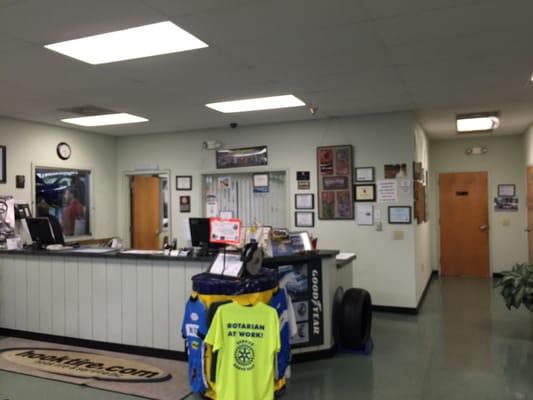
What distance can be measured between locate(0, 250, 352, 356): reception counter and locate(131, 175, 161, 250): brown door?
289 cm

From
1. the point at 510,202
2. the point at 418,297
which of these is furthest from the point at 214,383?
the point at 510,202

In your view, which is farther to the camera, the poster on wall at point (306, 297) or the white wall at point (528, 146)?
the white wall at point (528, 146)

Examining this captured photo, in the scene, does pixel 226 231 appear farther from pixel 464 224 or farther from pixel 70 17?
pixel 464 224

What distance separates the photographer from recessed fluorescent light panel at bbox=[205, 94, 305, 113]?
5.07 m

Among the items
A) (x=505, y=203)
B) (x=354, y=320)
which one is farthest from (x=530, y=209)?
(x=354, y=320)


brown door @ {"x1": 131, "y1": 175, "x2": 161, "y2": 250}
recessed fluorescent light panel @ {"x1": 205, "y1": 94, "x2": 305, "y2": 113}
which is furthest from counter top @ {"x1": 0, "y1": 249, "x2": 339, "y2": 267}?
brown door @ {"x1": 131, "y1": 175, "x2": 161, "y2": 250}

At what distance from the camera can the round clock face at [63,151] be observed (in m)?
6.49

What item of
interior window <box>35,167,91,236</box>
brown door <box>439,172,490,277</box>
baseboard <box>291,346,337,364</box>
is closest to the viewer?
baseboard <box>291,346,337,364</box>

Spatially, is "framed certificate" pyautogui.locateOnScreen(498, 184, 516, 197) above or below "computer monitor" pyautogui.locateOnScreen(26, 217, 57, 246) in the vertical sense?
above

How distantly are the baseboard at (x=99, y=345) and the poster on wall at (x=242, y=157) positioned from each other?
3.30 m

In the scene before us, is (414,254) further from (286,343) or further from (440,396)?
(286,343)

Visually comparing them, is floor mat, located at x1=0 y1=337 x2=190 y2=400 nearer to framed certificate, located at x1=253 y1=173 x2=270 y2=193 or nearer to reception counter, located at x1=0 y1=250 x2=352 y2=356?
reception counter, located at x1=0 y1=250 x2=352 y2=356

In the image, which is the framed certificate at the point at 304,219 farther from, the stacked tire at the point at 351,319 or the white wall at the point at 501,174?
the white wall at the point at 501,174

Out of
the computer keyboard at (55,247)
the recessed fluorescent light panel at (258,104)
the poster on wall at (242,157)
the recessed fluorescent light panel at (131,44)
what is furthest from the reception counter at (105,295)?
the poster on wall at (242,157)
